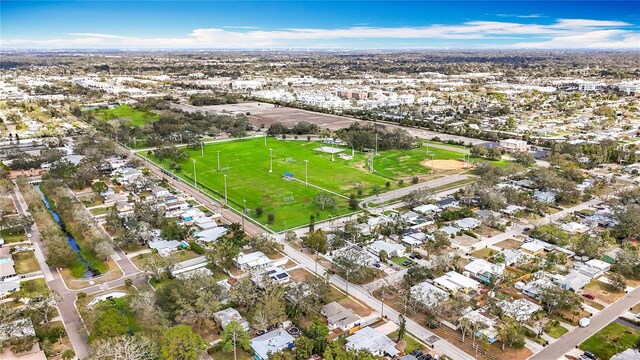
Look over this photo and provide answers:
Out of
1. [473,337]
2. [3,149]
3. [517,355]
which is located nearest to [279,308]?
[473,337]

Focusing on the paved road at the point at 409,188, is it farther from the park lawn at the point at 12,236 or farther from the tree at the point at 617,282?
the park lawn at the point at 12,236

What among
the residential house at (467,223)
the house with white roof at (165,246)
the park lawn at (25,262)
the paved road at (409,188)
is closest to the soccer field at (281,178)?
the paved road at (409,188)

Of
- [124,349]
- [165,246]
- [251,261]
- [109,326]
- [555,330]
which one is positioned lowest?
[555,330]

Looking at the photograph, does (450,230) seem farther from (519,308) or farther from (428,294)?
(519,308)

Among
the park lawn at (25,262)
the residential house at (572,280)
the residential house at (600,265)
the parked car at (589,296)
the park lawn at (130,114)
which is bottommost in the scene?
the park lawn at (25,262)

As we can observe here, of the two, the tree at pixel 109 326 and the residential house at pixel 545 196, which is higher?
the residential house at pixel 545 196

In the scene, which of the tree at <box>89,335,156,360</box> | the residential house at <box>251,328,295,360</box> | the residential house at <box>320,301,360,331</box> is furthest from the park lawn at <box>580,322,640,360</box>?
the tree at <box>89,335,156,360</box>

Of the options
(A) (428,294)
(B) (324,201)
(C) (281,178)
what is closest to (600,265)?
(A) (428,294)
